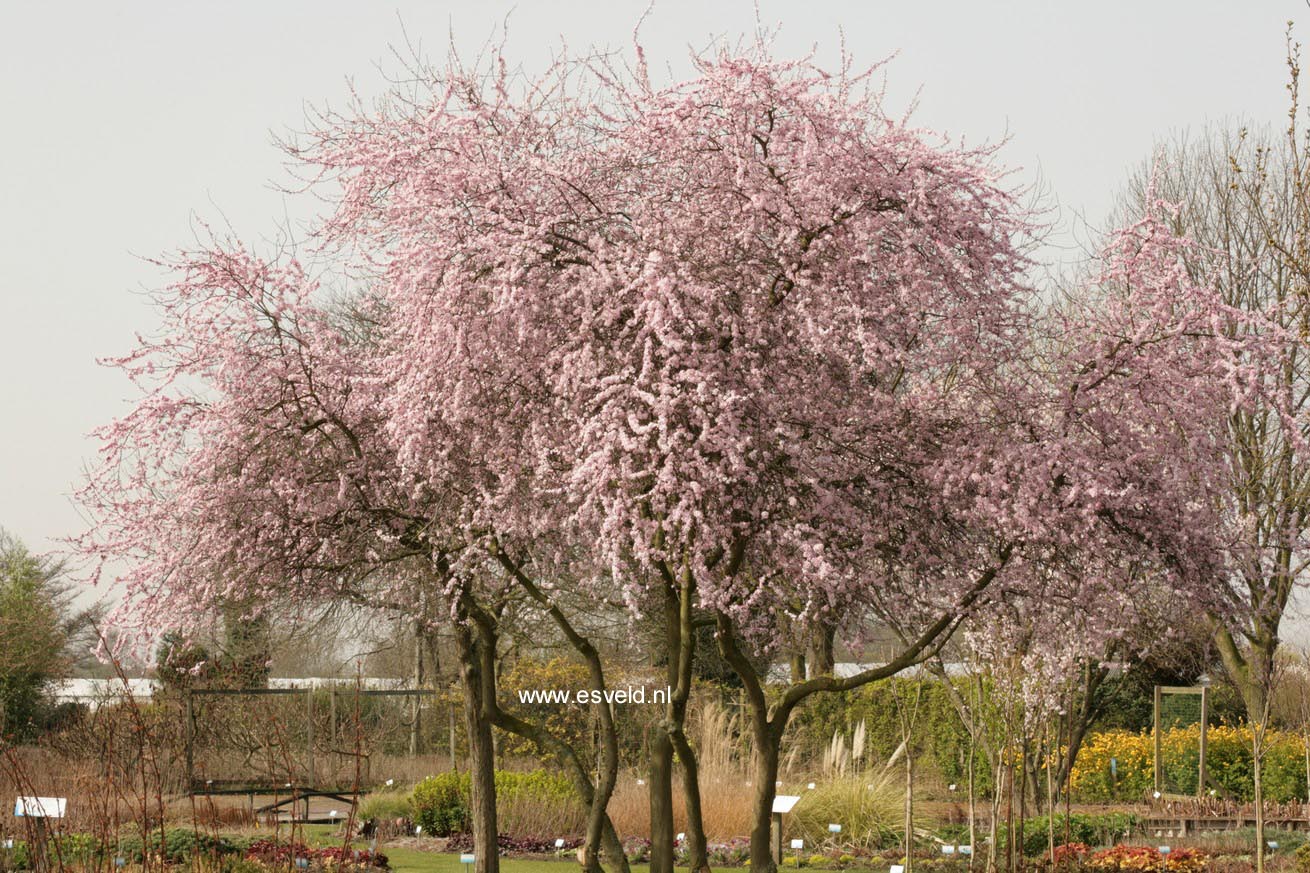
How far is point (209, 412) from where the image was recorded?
32.3ft

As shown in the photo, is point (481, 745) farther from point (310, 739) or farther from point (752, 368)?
point (310, 739)

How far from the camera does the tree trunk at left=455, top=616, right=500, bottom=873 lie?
36.8 feet

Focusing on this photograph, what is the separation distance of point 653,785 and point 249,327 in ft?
14.6

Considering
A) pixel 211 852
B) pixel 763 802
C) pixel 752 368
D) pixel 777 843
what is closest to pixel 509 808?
pixel 777 843

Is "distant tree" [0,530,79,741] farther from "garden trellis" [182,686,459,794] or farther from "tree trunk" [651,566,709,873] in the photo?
"tree trunk" [651,566,709,873]

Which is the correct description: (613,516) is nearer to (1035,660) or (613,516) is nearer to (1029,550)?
(1029,550)

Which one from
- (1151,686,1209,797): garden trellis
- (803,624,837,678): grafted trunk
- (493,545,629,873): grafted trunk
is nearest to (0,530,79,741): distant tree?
(803,624,837,678): grafted trunk

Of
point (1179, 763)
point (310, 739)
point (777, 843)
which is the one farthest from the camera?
point (1179, 763)

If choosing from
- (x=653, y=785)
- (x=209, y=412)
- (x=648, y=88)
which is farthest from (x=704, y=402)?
(x=209, y=412)

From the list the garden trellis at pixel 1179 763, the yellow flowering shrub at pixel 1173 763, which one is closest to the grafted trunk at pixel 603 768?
the garden trellis at pixel 1179 763

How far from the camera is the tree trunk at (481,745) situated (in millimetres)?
11203

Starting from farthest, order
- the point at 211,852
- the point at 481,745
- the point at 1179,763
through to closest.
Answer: the point at 1179,763, the point at 481,745, the point at 211,852

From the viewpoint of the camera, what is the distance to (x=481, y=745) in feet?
38.2

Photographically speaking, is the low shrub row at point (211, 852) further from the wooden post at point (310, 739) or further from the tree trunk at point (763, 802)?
the wooden post at point (310, 739)
